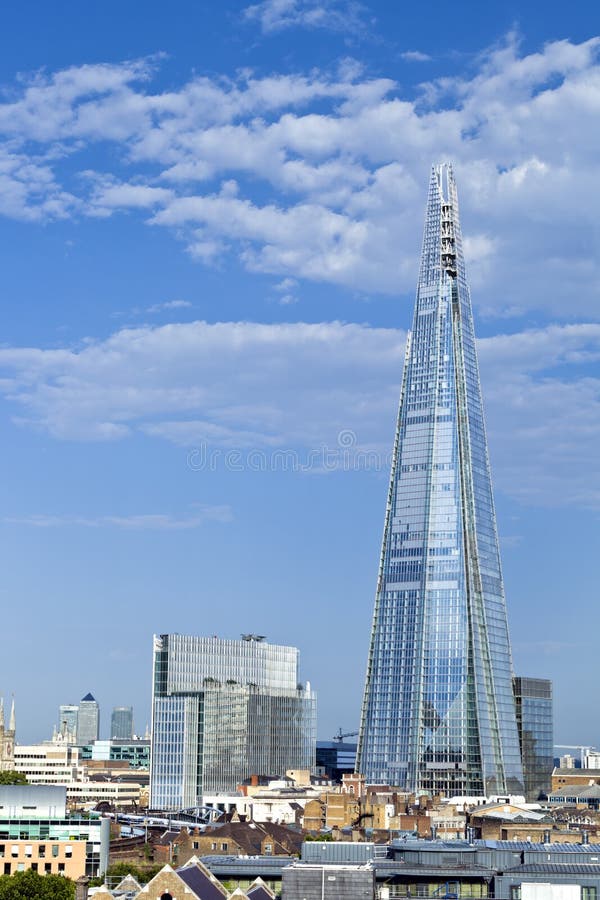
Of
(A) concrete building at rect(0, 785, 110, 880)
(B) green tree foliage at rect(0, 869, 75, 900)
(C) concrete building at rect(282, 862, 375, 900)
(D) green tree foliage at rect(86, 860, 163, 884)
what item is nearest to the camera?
(C) concrete building at rect(282, 862, 375, 900)

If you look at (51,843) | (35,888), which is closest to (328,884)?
(35,888)

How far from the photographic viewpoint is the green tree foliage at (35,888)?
123 meters

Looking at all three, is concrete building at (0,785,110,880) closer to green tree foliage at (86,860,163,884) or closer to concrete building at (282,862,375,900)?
green tree foliage at (86,860,163,884)

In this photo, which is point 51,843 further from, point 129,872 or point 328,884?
point 328,884

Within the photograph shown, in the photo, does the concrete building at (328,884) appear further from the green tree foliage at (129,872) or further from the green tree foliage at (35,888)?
the green tree foliage at (129,872)

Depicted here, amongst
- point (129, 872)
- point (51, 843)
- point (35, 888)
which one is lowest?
point (35, 888)

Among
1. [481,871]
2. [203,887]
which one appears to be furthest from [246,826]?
[203,887]

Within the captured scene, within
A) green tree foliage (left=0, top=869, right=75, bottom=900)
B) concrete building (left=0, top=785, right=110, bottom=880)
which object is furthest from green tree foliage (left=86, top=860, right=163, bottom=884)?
green tree foliage (left=0, top=869, right=75, bottom=900)

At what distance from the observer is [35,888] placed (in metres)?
124

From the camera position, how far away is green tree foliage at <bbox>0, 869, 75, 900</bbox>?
123m

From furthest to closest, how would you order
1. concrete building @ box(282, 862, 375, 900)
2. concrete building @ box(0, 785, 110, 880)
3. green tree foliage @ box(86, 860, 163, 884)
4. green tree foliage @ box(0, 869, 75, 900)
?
concrete building @ box(0, 785, 110, 880), green tree foliage @ box(86, 860, 163, 884), green tree foliage @ box(0, 869, 75, 900), concrete building @ box(282, 862, 375, 900)

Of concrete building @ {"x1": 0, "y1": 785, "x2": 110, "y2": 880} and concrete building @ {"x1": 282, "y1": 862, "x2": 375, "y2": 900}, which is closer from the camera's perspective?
concrete building @ {"x1": 282, "y1": 862, "x2": 375, "y2": 900}

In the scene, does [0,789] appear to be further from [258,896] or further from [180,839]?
[258,896]

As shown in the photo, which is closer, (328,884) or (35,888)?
(328,884)
